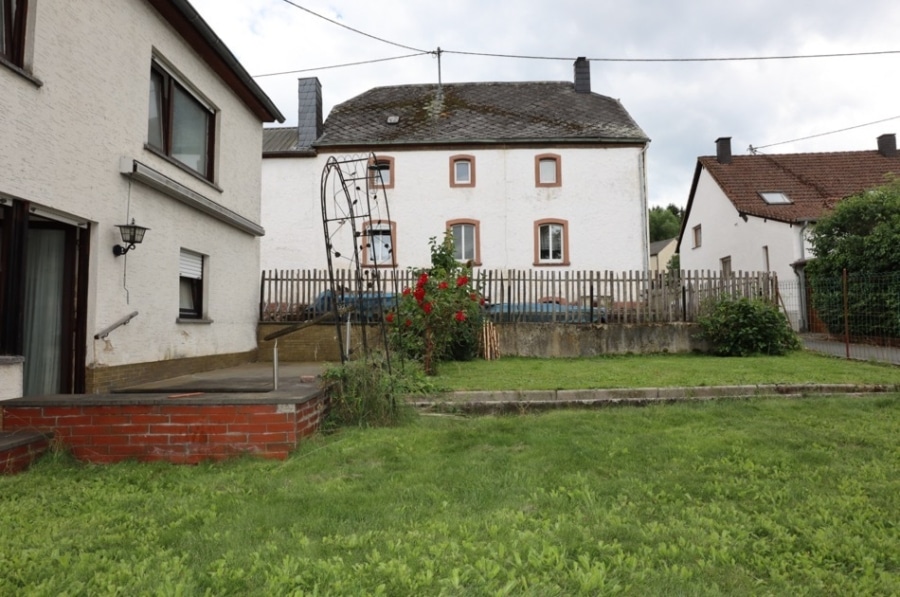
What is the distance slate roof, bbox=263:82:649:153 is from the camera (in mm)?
19234

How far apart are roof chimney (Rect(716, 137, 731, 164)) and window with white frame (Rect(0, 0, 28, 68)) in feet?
80.9

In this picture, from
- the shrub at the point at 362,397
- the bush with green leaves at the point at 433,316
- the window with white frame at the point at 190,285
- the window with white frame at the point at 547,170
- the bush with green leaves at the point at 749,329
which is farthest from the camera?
the window with white frame at the point at 547,170

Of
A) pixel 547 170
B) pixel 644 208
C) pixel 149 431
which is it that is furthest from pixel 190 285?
pixel 644 208

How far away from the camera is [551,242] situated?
1925 centimetres

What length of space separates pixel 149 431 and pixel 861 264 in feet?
45.8

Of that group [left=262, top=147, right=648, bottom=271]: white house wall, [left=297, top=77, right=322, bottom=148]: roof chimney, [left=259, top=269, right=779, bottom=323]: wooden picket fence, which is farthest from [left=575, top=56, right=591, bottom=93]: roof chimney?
[left=259, top=269, right=779, bottom=323]: wooden picket fence

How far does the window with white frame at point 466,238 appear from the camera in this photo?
1927cm

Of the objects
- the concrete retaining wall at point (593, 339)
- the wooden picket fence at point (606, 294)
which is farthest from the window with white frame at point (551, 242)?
the concrete retaining wall at point (593, 339)

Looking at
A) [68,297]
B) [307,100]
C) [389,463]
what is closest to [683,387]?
[389,463]

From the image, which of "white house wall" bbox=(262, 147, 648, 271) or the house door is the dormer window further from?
the house door

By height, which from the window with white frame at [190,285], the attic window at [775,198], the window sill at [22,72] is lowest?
the window with white frame at [190,285]

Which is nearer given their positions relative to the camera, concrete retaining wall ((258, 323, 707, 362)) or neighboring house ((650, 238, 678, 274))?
concrete retaining wall ((258, 323, 707, 362))

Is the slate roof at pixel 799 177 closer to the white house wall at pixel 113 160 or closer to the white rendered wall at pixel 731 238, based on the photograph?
the white rendered wall at pixel 731 238

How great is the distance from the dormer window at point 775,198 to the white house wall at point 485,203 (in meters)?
5.84
